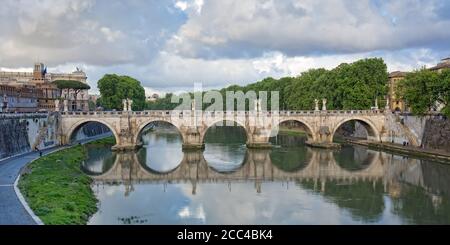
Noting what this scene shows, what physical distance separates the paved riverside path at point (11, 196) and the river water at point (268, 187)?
13.6 feet

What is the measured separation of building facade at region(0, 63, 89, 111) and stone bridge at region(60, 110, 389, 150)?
27355 millimetres

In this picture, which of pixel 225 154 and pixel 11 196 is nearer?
pixel 11 196

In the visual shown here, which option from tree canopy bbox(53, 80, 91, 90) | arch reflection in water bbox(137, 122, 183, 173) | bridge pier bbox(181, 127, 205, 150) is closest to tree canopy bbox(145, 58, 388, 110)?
bridge pier bbox(181, 127, 205, 150)

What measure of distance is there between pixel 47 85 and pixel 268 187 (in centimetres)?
6350

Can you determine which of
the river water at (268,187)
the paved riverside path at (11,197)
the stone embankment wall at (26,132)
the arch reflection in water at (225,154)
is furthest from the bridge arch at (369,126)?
the paved riverside path at (11,197)

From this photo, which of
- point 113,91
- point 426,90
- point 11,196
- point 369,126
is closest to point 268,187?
point 11,196

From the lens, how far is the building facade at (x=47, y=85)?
85275 millimetres

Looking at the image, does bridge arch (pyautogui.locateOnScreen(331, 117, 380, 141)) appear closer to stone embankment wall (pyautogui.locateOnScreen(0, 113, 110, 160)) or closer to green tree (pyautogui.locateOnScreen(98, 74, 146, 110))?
stone embankment wall (pyautogui.locateOnScreen(0, 113, 110, 160))

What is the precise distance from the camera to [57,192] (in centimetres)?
2853

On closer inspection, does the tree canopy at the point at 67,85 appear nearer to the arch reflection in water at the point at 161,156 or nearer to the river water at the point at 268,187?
the arch reflection in water at the point at 161,156

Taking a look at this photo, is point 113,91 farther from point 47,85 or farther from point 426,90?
point 426,90

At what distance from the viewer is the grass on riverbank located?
78.7 feet
